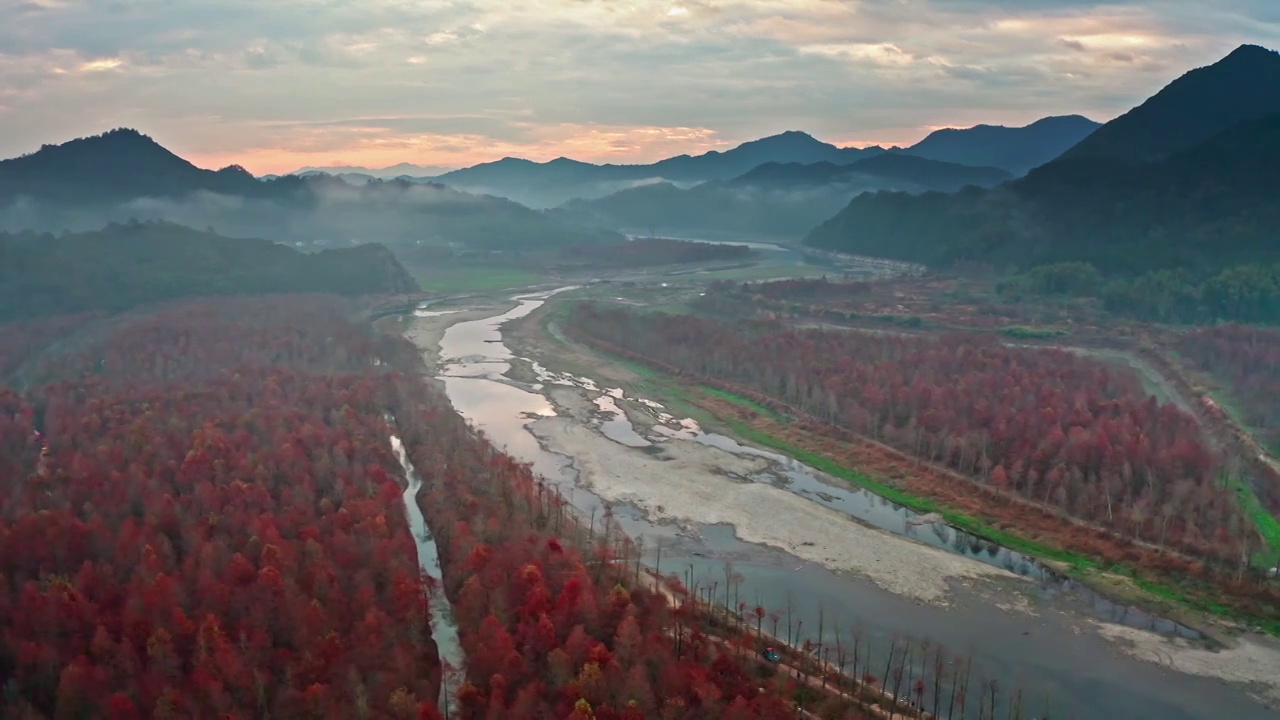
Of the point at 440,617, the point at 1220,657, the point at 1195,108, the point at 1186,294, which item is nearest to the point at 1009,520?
the point at 1220,657

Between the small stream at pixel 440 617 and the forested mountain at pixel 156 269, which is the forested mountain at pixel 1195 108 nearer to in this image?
the forested mountain at pixel 156 269

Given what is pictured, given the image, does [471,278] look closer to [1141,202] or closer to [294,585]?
[1141,202]

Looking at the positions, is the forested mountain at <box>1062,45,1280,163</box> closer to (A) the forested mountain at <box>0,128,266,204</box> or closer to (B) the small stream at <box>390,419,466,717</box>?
(B) the small stream at <box>390,419,466,717</box>

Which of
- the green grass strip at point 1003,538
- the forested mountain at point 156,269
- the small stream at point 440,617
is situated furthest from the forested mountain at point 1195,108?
the small stream at point 440,617

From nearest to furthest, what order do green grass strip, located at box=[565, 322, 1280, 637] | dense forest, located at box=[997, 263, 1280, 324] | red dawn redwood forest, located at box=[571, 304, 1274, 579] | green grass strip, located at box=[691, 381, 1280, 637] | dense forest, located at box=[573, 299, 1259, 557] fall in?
1. green grass strip, located at box=[691, 381, 1280, 637]
2. green grass strip, located at box=[565, 322, 1280, 637]
3. red dawn redwood forest, located at box=[571, 304, 1274, 579]
4. dense forest, located at box=[573, 299, 1259, 557]
5. dense forest, located at box=[997, 263, 1280, 324]

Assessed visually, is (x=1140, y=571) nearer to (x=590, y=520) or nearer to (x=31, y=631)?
(x=590, y=520)

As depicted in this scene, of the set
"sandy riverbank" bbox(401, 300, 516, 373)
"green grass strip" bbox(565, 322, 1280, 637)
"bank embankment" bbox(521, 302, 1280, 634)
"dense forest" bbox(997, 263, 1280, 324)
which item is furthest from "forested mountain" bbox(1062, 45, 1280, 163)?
"bank embankment" bbox(521, 302, 1280, 634)
